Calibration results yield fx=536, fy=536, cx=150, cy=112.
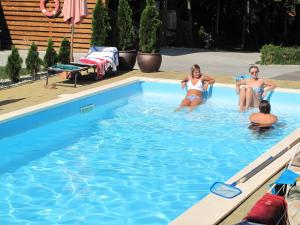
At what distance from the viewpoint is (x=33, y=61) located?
13344mm

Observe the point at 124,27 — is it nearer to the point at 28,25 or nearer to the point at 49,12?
the point at 49,12

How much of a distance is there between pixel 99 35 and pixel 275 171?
32.6ft

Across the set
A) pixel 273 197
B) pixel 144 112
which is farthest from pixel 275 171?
pixel 144 112

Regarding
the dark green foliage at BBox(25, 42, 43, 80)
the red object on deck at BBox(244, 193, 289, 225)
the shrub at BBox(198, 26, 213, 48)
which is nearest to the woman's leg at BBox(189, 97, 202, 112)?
the dark green foliage at BBox(25, 42, 43, 80)

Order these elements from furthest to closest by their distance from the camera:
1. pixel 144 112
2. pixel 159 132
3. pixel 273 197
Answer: pixel 144 112 < pixel 159 132 < pixel 273 197

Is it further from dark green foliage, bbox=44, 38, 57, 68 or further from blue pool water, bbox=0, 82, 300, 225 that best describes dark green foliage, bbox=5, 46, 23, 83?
blue pool water, bbox=0, 82, 300, 225

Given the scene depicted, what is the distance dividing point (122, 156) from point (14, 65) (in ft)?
17.3

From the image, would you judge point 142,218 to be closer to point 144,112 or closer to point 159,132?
point 159,132

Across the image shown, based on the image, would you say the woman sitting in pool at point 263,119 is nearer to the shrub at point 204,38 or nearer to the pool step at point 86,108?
the pool step at point 86,108

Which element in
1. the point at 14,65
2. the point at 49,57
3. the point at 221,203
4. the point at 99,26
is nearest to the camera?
the point at 221,203

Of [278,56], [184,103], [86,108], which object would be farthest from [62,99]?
[278,56]

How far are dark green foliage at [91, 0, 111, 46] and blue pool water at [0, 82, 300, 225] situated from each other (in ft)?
9.30

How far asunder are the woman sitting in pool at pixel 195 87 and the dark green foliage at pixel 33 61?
378 cm

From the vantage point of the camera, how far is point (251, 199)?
5.51 m
